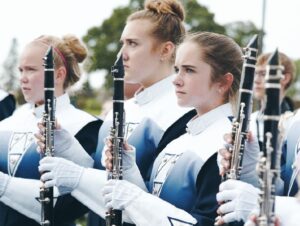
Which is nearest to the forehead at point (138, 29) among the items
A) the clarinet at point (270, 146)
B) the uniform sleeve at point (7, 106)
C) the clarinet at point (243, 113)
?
the clarinet at point (243, 113)

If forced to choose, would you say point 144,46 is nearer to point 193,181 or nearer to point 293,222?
point 193,181

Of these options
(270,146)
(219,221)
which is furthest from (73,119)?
(270,146)

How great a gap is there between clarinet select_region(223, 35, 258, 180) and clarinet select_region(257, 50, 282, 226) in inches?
20.4

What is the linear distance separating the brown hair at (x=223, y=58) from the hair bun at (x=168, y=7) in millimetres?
862

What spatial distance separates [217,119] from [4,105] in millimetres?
2964

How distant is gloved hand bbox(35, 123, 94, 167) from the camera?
521 cm

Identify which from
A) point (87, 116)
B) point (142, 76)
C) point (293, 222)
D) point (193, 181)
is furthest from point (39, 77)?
point (293, 222)

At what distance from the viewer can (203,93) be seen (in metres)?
4.41

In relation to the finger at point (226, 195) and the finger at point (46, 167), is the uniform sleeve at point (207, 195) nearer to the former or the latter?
the finger at point (226, 195)

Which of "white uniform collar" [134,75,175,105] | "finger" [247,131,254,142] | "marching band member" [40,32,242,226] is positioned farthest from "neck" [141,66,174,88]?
"finger" [247,131,254,142]

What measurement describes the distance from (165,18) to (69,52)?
942 millimetres

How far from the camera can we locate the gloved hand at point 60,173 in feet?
16.0

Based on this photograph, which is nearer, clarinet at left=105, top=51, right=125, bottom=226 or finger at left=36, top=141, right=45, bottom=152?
clarinet at left=105, top=51, right=125, bottom=226

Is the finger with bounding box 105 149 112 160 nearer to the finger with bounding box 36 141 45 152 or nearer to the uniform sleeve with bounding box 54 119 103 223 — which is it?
the finger with bounding box 36 141 45 152
